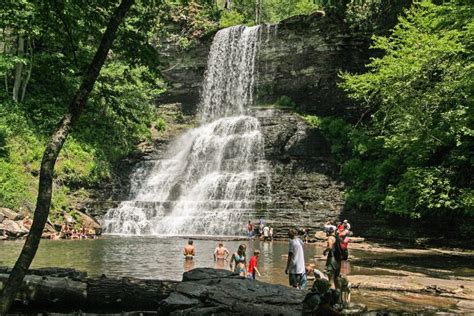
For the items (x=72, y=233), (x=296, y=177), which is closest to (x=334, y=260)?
(x=72, y=233)

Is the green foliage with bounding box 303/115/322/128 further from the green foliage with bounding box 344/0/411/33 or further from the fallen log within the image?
the fallen log

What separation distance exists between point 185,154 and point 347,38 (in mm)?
17591

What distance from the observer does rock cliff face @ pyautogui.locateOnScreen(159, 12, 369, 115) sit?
41.4 meters

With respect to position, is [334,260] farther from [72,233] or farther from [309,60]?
[309,60]

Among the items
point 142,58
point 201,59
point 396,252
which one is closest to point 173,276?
point 142,58

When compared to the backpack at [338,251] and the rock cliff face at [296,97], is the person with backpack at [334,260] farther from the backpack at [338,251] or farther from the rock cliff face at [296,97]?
the rock cliff face at [296,97]

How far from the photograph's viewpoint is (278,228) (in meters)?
28.6

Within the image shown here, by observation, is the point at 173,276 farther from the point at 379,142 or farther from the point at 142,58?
the point at 379,142

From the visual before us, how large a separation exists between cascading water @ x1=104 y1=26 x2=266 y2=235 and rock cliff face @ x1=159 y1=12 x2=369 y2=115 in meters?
1.59

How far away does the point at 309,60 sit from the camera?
142ft

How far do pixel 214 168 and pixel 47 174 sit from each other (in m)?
30.5

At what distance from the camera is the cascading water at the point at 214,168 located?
30516 millimetres

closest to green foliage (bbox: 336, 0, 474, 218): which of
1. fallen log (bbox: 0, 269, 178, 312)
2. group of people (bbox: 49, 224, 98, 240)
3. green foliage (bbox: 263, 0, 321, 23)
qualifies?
fallen log (bbox: 0, 269, 178, 312)

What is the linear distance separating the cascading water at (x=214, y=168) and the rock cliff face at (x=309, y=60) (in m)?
1.59
